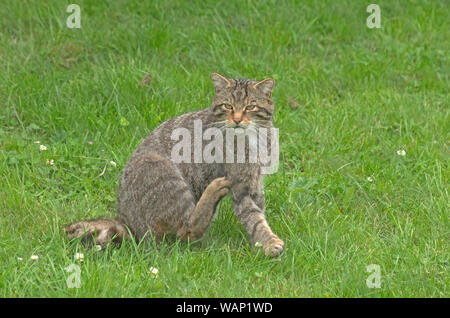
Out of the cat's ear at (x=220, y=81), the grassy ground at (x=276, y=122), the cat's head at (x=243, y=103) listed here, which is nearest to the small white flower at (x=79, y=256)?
the grassy ground at (x=276, y=122)

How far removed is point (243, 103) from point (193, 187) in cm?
68

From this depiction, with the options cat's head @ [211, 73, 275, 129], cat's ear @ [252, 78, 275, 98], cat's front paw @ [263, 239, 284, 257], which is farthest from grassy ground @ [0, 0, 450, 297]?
cat's ear @ [252, 78, 275, 98]

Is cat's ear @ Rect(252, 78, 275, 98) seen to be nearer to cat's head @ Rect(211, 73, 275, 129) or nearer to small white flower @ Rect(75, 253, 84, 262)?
cat's head @ Rect(211, 73, 275, 129)

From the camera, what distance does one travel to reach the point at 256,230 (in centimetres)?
450

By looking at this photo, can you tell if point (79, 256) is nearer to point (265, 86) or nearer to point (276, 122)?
point (265, 86)

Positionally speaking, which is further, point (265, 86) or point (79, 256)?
point (265, 86)

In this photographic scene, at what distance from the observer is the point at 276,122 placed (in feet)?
20.0

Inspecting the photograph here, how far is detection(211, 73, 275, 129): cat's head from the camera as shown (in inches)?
183

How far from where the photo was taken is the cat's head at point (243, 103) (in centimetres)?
464

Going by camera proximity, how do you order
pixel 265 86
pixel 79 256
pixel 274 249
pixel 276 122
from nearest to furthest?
1. pixel 79 256
2. pixel 274 249
3. pixel 265 86
4. pixel 276 122

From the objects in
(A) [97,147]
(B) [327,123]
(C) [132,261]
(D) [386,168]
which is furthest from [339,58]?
(C) [132,261]

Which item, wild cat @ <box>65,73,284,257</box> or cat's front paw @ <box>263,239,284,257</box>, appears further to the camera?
wild cat @ <box>65,73,284,257</box>

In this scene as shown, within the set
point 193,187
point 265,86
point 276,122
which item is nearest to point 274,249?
point 193,187
